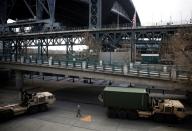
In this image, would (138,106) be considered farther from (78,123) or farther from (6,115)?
(6,115)

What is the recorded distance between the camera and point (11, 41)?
8719cm

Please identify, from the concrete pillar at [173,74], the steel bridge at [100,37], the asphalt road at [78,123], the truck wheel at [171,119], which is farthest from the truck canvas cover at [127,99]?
the steel bridge at [100,37]

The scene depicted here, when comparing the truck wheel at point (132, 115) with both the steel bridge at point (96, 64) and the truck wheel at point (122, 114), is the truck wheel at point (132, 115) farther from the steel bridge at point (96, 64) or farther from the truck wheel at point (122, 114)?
the steel bridge at point (96, 64)

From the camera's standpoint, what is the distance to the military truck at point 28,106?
24.3 m

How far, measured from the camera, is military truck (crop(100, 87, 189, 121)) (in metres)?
23.1

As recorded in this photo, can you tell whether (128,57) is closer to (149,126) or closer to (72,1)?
(149,126)

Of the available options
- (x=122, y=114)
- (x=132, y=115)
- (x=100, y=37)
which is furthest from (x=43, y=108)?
(x=100, y=37)

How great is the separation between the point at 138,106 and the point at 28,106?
47.2 feet

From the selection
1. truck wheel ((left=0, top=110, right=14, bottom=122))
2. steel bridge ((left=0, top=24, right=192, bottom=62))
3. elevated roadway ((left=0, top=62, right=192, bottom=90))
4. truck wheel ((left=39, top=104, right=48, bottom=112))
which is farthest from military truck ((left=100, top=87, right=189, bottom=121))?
steel bridge ((left=0, top=24, right=192, bottom=62))

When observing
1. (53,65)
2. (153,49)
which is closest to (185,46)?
(53,65)

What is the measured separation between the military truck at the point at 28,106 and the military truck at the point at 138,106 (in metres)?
8.92

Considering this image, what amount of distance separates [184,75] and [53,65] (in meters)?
22.4

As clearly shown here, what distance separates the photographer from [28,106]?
86.9 feet

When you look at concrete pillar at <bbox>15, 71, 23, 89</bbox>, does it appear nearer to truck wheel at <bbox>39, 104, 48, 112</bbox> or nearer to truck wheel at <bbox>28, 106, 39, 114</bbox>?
truck wheel at <bbox>39, 104, 48, 112</bbox>
